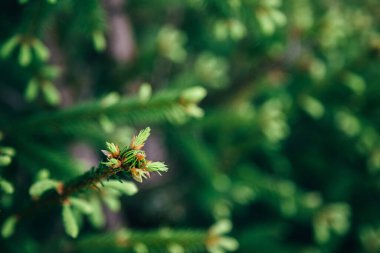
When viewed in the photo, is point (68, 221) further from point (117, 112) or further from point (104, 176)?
Answer: point (117, 112)

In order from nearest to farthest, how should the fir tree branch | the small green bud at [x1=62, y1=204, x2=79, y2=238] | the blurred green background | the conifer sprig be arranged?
the conifer sprig
the small green bud at [x1=62, y1=204, x2=79, y2=238]
the fir tree branch
the blurred green background

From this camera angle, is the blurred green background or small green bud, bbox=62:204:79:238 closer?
small green bud, bbox=62:204:79:238

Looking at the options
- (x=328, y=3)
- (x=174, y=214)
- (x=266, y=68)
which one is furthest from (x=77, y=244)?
(x=328, y=3)

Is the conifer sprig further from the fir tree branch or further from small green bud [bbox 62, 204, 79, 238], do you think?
the fir tree branch

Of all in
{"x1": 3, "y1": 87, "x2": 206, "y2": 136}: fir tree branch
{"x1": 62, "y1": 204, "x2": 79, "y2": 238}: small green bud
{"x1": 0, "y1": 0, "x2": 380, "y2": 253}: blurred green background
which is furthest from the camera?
{"x1": 0, "y1": 0, "x2": 380, "y2": 253}: blurred green background

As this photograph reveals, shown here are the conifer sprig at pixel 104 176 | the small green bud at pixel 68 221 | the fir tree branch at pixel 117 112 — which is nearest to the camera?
the conifer sprig at pixel 104 176

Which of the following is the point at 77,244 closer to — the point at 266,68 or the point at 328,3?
the point at 266,68

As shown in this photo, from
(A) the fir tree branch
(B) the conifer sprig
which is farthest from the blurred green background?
(B) the conifer sprig

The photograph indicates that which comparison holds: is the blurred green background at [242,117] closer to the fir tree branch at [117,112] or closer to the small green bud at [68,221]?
the fir tree branch at [117,112]

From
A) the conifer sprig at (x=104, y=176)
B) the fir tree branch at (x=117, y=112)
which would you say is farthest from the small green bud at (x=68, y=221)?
the fir tree branch at (x=117, y=112)

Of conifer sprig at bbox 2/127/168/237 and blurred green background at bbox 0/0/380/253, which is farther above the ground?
blurred green background at bbox 0/0/380/253
